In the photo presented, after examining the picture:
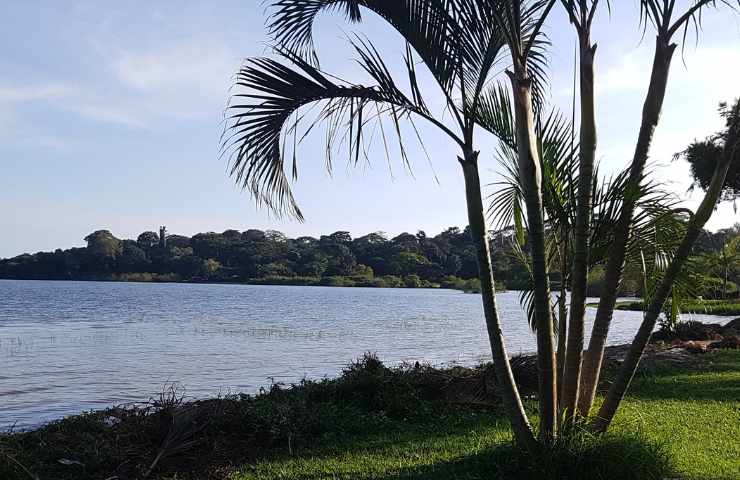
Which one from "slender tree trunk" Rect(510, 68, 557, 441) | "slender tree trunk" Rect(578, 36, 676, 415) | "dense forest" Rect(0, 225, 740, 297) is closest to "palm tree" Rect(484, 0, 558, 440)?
"slender tree trunk" Rect(510, 68, 557, 441)

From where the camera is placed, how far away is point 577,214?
16.5 ft

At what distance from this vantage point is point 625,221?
5207mm

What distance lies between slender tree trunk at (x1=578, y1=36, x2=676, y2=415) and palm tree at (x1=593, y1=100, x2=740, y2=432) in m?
0.25

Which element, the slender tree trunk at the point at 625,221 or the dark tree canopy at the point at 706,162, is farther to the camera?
the dark tree canopy at the point at 706,162

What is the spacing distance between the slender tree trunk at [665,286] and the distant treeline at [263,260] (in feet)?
252

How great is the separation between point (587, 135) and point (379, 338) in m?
17.5

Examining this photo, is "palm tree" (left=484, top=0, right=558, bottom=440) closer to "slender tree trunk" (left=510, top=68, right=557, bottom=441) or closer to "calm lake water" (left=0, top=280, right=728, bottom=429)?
"slender tree trunk" (left=510, top=68, right=557, bottom=441)

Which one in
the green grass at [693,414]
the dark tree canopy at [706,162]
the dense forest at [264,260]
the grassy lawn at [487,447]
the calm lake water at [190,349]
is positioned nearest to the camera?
→ the grassy lawn at [487,447]

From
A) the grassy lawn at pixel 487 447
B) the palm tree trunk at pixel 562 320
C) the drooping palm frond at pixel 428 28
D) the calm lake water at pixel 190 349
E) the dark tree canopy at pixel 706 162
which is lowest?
the calm lake water at pixel 190 349

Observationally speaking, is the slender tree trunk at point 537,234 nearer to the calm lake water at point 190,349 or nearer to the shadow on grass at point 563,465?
the shadow on grass at point 563,465

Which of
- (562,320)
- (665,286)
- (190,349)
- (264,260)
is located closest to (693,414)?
(562,320)

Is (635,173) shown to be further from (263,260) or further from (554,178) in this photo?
(263,260)

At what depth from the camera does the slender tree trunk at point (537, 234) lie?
460 centimetres

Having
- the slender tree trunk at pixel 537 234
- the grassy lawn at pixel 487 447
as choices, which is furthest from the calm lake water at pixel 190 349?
the slender tree trunk at pixel 537 234
